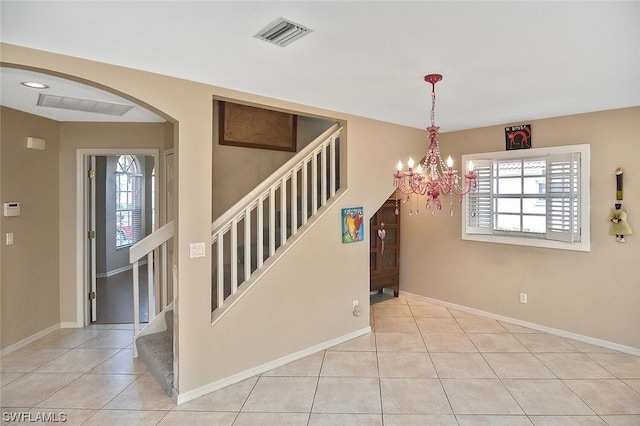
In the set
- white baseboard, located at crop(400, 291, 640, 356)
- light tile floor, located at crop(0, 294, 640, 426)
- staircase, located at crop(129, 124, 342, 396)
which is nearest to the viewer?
light tile floor, located at crop(0, 294, 640, 426)

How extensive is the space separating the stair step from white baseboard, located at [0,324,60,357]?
54.2 inches

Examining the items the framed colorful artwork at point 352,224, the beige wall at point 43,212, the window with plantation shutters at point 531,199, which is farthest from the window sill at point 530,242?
the beige wall at point 43,212

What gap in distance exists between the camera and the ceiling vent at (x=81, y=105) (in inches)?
128

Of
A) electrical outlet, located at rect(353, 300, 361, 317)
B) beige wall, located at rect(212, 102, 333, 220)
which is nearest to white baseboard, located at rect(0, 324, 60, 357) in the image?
beige wall, located at rect(212, 102, 333, 220)

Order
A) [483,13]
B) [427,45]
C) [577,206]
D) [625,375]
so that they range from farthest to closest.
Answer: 1. [577,206]
2. [625,375]
3. [427,45]
4. [483,13]

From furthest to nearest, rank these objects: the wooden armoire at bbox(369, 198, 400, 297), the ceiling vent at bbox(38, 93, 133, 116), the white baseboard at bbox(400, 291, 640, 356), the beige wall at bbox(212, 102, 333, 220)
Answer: the wooden armoire at bbox(369, 198, 400, 297) → the beige wall at bbox(212, 102, 333, 220) → the white baseboard at bbox(400, 291, 640, 356) → the ceiling vent at bbox(38, 93, 133, 116)

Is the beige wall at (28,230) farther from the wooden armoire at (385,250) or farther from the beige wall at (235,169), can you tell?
the wooden armoire at (385,250)

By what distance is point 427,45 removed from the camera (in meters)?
2.15

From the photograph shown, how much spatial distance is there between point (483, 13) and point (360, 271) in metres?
2.95

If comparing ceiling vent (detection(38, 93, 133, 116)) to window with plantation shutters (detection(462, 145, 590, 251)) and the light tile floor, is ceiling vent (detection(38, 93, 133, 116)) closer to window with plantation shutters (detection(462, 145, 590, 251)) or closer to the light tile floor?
the light tile floor

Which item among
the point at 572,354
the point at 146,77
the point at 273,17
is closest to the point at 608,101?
the point at 572,354

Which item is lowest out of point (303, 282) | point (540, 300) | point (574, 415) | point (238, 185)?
point (574, 415)

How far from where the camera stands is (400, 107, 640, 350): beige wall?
3.62m

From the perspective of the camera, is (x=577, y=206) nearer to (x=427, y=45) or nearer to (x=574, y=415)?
(x=574, y=415)
